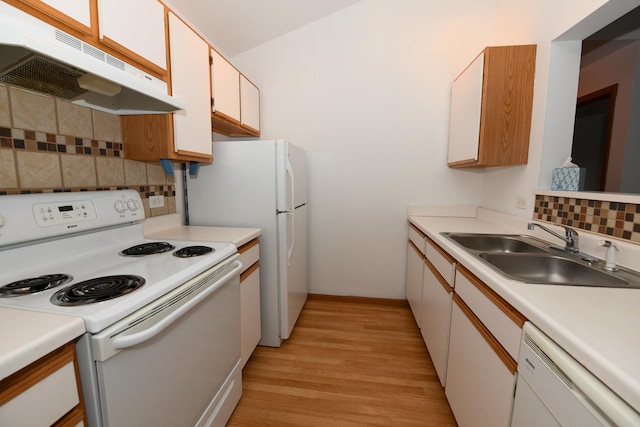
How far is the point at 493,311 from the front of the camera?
99 cm

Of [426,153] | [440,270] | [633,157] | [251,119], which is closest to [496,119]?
[426,153]

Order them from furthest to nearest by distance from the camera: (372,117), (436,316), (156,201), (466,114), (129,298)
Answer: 1. (372,117)
2. (466,114)
3. (156,201)
4. (436,316)
5. (129,298)

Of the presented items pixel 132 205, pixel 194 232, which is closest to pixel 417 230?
pixel 194 232

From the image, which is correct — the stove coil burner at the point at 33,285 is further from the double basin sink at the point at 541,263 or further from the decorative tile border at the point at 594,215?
the decorative tile border at the point at 594,215

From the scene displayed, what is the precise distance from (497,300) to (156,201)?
1936 mm

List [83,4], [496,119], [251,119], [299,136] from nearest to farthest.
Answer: [83,4] → [496,119] → [251,119] → [299,136]

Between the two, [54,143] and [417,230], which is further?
[417,230]

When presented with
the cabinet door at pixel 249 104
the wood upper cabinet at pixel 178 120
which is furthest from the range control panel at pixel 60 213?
the cabinet door at pixel 249 104

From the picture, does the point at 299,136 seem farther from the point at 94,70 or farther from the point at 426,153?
the point at 94,70

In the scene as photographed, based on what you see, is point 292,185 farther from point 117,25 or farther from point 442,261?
point 117,25

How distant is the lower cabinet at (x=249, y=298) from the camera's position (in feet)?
5.54

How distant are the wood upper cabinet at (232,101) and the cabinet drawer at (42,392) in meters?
1.62

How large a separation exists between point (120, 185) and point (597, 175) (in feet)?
14.8

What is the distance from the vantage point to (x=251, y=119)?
252 centimetres
